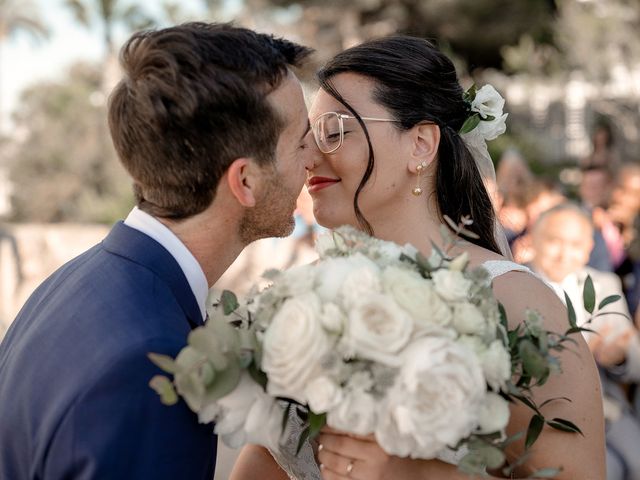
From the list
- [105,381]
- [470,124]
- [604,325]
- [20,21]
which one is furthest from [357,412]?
[20,21]

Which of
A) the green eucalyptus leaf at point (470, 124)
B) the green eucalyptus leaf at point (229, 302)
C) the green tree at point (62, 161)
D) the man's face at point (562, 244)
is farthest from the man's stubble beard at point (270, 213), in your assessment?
the green tree at point (62, 161)

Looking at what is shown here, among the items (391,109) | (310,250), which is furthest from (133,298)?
(310,250)

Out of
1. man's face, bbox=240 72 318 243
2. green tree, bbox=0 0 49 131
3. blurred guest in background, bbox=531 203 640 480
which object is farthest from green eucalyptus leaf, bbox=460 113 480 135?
green tree, bbox=0 0 49 131

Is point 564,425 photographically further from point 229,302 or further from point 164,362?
point 164,362

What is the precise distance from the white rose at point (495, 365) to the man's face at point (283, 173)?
2.75 feet

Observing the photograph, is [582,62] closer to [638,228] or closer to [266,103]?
[638,228]

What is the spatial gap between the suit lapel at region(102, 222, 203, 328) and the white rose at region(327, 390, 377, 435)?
1.84 ft

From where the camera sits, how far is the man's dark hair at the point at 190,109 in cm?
207

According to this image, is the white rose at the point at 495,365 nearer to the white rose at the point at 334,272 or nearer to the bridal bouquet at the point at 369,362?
the bridal bouquet at the point at 369,362

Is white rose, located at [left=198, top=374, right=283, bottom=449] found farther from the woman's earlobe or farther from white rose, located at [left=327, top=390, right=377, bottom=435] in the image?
the woman's earlobe

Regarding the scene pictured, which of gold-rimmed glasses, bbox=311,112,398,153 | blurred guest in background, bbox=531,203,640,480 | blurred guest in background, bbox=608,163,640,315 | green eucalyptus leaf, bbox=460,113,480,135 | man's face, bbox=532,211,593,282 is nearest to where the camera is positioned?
gold-rimmed glasses, bbox=311,112,398,153

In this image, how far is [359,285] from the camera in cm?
182

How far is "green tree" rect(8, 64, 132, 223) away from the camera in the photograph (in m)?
25.4

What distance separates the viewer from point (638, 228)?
741 cm
